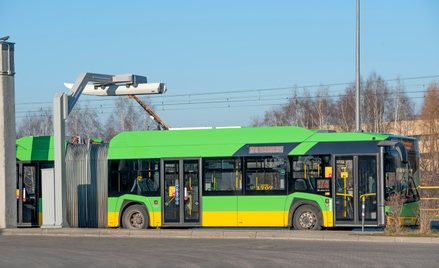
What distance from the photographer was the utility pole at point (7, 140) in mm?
17500

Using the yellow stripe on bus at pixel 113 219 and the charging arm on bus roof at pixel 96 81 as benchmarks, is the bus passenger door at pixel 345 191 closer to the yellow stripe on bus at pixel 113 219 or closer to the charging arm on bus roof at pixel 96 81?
the yellow stripe on bus at pixel 113 219

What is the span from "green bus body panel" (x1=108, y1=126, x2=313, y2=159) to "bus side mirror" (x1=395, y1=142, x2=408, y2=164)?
262cm

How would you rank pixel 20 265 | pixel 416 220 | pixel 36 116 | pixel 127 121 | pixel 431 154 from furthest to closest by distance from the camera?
pixel 36 116, pixel 127 121, pixel 431 154, pixel 416 220, pixel 20 265

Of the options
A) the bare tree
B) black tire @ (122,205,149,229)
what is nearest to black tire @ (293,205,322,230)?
black tire @ (122,205,149,229)

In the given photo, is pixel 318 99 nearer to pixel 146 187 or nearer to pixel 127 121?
pixel 127 121

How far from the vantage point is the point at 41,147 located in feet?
60.2

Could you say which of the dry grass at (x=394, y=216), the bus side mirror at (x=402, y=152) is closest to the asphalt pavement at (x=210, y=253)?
the dry grass at (x=394, y=216)

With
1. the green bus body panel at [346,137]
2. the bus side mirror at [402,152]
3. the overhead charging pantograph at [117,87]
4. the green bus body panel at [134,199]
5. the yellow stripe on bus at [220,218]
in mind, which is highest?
the overhead charging pantograph at [117,87]

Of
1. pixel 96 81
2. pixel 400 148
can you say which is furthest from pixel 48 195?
pixel 400 148

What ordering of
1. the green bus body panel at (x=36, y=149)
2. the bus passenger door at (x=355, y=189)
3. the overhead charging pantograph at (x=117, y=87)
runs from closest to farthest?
the bus passenger door at (x=355, y=189) → the overhead charging pantograph at (x=117, y=87) → the green bus body panel at (x=36, y=149)

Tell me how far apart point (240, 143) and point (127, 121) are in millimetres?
38392

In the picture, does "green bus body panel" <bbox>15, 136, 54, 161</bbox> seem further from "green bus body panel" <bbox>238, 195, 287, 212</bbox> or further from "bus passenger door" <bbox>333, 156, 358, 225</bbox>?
"bus passenger door" <bbox>333, 156, 358, 225</bbox>

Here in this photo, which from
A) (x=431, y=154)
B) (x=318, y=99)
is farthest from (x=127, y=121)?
(x=431, y=154)

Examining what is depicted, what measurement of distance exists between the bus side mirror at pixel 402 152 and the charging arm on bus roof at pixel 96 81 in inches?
355
